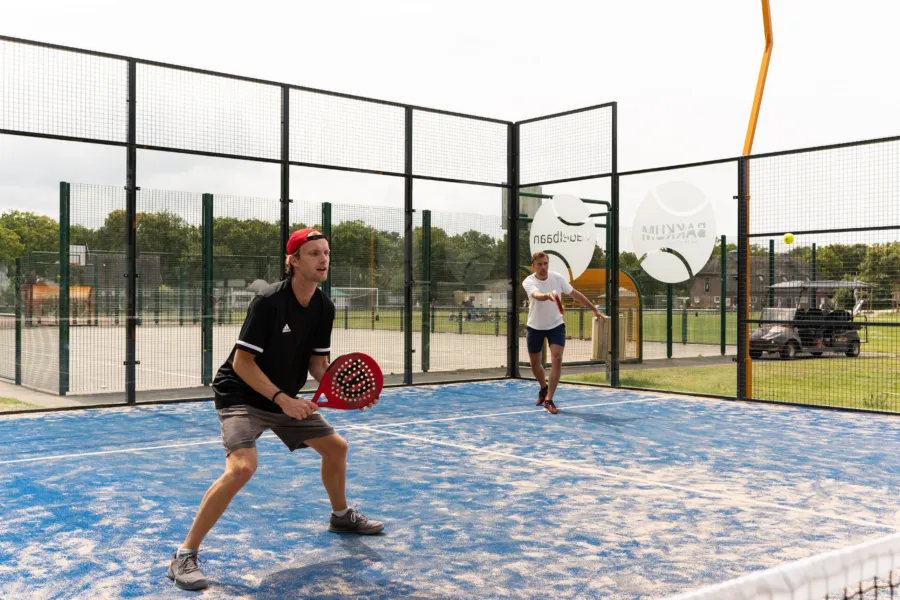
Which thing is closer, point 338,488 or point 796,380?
point 338,488

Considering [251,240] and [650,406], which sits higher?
[251,240]

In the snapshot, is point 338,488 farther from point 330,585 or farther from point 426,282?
point 426,282

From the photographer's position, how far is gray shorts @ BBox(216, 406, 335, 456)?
3.99m

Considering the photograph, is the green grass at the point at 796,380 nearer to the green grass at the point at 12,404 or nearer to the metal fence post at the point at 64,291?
the metal fence post at the point at 64,291

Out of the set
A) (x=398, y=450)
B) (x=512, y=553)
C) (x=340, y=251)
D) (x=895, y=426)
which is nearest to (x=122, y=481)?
(x=398, y=450)

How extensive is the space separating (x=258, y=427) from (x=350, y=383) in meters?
0.48

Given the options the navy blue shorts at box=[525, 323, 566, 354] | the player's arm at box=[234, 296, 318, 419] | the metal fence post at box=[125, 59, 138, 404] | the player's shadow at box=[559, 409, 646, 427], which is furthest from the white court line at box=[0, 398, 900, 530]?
the player's arm at box=[234, 296, 318, 419]

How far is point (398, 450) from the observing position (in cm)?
701

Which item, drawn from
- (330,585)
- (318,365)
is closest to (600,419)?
(318,365)

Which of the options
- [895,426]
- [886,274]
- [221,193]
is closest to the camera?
[895,426]

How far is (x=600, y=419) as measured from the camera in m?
8.85

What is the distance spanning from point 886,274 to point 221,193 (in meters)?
7.92

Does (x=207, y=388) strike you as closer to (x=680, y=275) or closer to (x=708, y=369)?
(x=680, y=275)

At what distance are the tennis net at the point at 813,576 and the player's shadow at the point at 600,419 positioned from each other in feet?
19.1
